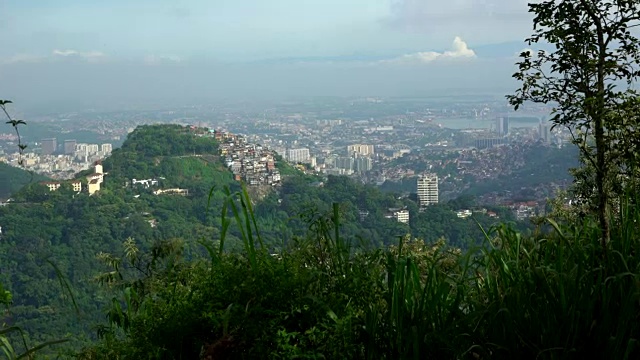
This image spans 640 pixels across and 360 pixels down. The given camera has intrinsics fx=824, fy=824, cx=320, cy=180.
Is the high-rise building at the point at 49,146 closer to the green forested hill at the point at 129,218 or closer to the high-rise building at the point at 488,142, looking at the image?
the green forested hill at the point at 129,218

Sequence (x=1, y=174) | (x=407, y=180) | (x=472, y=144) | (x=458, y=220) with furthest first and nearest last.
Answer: (x=472, y=144) → (x=407, y=180) → (x=1, y=174) → (x=458, y=220)

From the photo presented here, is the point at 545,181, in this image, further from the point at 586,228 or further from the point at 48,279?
the point at 586,228

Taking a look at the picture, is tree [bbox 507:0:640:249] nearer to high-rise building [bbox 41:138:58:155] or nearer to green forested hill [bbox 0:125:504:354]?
green forested hill [bbox 0:125:504:354]

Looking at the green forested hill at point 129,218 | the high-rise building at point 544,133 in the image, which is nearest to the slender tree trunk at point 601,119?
the green forested hill at point 129,218

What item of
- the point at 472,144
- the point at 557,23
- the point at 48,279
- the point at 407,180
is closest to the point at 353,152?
the point at 472,144

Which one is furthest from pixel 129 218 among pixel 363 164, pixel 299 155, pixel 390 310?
pixel 390 310

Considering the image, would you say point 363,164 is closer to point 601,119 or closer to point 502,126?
point 502,126

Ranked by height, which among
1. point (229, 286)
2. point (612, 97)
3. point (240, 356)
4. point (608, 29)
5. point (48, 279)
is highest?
point (608, 29)
